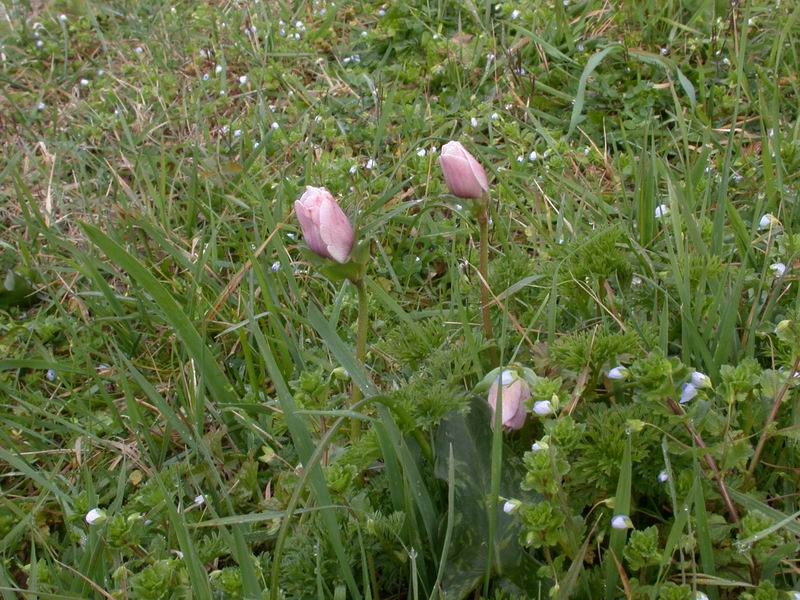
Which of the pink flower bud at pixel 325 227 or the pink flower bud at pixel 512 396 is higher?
the pink flower bud at pixel 325 227

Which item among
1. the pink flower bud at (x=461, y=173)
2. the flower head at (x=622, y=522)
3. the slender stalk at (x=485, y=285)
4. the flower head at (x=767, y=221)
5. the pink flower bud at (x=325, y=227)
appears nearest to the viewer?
the flower head at (x=622, y=522)

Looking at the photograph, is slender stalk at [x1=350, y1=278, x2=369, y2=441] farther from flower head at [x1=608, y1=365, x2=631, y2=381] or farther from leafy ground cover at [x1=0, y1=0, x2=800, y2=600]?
flower head at [x1=608, y1=365, x2=631, y2=381]

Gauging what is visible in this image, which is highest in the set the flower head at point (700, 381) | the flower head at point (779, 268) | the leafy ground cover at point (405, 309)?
the flower head at point (700, 381)

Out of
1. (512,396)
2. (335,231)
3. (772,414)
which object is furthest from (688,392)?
(335,231)

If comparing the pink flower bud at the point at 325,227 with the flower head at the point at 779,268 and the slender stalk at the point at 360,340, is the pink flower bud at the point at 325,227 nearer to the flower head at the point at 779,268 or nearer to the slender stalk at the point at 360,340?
the slender stalk at the point at 360,340

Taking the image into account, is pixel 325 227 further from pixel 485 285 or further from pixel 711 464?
pixel 711 464

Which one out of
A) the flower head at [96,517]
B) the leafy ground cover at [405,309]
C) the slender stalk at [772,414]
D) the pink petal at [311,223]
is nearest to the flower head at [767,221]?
the leafy ground cover at [405,309]
